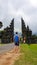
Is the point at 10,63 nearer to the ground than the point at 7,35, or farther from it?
nearer to the ground

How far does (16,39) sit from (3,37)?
183 feet

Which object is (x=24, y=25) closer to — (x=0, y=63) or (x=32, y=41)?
(x=32, y=41)

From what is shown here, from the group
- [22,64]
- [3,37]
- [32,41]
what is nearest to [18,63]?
[22,64]

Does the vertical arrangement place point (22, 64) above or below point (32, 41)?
below

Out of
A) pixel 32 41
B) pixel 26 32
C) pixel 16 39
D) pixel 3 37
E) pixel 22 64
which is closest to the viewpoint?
pixel 22 64

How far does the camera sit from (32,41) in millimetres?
72688

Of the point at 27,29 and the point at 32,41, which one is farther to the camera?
the point at 27,29

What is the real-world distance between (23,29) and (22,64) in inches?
2839

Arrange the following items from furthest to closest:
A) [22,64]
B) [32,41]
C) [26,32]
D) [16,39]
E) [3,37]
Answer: [26,32]
[3,37]
[32,41]
[16,39]
[22,64]

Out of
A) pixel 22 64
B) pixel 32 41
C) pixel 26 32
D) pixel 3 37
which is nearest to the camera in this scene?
pixel 22 64

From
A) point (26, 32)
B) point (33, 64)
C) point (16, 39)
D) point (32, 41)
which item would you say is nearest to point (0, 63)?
point (33, 64)

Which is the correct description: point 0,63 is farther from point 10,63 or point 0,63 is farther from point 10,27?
point 10,27

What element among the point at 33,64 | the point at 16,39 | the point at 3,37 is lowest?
the point at 33,64

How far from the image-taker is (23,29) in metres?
84.9
